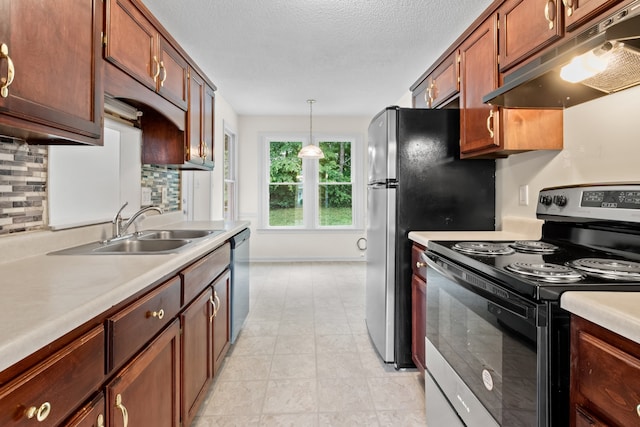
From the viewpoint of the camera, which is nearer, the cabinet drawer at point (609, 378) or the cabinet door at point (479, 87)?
the cabinet drawer at point (609, 378)

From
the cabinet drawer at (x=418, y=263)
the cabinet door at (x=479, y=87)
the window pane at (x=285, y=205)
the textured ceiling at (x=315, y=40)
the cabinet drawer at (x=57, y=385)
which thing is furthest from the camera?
the window pane at (x=285, y=205)

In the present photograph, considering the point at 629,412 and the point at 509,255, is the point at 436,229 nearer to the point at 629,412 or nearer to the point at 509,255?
the point at 509,255

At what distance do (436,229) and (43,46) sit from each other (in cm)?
203

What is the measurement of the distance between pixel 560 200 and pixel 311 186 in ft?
14.5

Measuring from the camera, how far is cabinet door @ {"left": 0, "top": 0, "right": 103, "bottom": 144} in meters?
0.97

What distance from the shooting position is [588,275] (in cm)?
101

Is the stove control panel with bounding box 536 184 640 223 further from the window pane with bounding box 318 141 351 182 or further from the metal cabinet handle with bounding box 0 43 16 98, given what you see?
the window pane with bounding box 318 141 351 182

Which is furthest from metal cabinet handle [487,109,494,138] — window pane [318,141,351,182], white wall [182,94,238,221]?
window pane [318,141,351,182]

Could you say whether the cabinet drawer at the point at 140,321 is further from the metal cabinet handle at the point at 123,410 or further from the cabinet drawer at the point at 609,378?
the cabinet drawer at the point at 609,378

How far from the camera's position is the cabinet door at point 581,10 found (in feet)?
3.93

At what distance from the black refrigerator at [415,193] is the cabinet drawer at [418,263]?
7 cm

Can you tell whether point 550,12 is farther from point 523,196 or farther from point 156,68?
point 156,68

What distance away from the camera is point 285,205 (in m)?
5.94

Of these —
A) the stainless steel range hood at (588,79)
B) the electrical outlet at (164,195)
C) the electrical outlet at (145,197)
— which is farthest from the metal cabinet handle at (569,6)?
the electrical outlet at (164,195)
